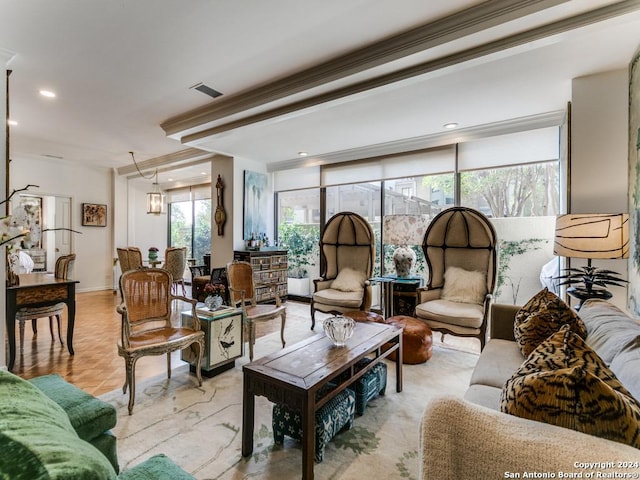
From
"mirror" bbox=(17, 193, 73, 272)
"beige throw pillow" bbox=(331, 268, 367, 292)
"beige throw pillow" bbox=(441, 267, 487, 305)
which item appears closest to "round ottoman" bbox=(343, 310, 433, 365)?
"beige throw pillow" bbox=(441, 267, 487, 305)

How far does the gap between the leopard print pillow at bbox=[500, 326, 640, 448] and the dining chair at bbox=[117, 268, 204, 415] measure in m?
2.28

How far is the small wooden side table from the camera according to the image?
2.74m

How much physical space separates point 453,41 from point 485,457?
2.44 m

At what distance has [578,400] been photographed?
861 millimetres

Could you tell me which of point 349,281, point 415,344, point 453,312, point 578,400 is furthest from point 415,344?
point 578,400

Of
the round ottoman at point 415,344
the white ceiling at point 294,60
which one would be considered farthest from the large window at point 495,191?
the round ottoman at point 415,344

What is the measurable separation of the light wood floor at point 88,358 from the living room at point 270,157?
604 millimetres

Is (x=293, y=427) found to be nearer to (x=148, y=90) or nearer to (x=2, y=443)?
(x=2, y=443)

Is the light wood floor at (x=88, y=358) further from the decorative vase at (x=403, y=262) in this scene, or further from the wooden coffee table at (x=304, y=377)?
the decorative vase at (x=403, y=262)

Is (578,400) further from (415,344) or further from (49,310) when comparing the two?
(49,310)

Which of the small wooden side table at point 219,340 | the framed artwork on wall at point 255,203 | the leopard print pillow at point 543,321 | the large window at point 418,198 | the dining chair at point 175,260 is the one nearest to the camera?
the leopard print pillow at point 543,321

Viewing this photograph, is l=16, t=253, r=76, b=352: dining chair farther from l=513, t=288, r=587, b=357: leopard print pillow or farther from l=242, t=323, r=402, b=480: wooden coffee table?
l=513, t=288, r=587, b=357: leopard print pillow

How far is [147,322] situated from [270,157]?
3729 millimetres

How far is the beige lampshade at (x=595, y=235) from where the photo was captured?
7.18 feet
